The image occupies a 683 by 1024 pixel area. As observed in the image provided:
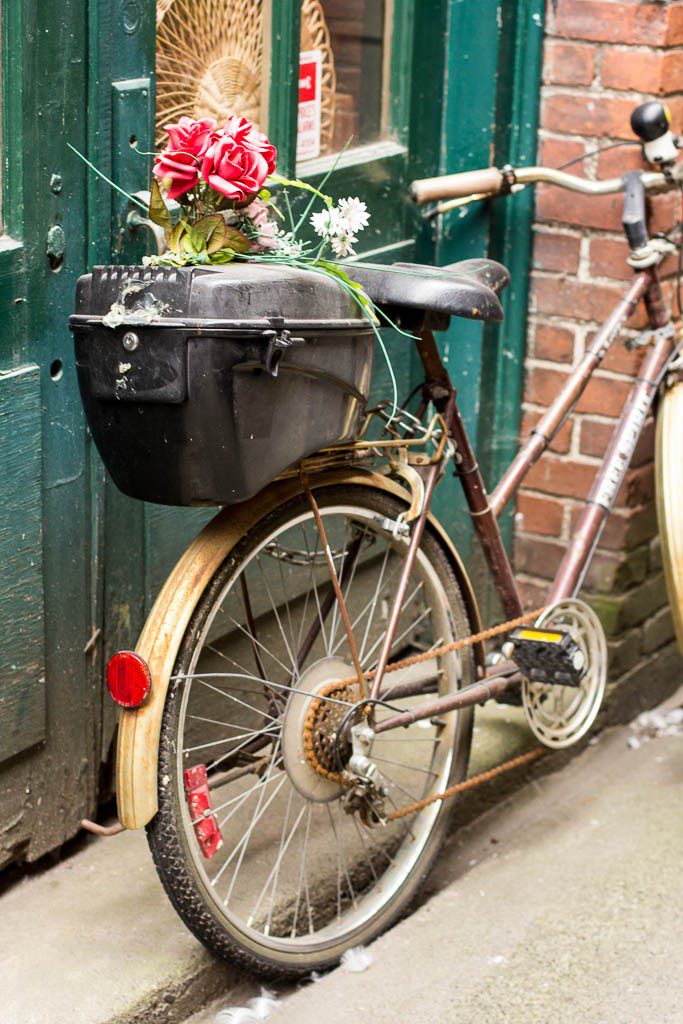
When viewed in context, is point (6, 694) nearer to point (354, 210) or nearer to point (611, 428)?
point (354, 210)

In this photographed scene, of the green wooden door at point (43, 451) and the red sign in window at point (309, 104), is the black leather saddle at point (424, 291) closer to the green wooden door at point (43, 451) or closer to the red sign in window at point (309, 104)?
the green wooden door at point (43, 451)

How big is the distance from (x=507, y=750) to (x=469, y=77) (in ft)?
5.35

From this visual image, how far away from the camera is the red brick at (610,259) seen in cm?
347

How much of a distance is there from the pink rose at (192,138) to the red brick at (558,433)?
1683mm

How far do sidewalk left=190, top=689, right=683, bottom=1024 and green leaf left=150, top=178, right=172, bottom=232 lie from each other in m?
1.41

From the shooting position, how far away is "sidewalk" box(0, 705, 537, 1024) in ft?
8.02

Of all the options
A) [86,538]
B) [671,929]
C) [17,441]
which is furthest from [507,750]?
[17,441]

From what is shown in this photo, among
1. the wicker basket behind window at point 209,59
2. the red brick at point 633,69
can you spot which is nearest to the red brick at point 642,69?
the red brick at point 633,69

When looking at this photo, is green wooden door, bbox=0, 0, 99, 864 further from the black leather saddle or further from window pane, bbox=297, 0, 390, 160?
window pane, bbox=297, 0, 390, 160

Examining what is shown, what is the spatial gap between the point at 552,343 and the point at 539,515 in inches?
17.9

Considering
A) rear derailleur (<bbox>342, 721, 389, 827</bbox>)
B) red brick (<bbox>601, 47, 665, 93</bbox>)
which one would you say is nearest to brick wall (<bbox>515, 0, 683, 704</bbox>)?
red brick (<bbox>601, 47, 665, 93</bbox>)

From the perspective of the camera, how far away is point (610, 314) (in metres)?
3.42

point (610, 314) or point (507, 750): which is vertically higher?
point (610, 314)

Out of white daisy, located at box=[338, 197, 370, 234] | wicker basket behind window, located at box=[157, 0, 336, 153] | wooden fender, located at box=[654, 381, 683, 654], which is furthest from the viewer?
wooden fender, located at box=[654, 381, 683, 654]
